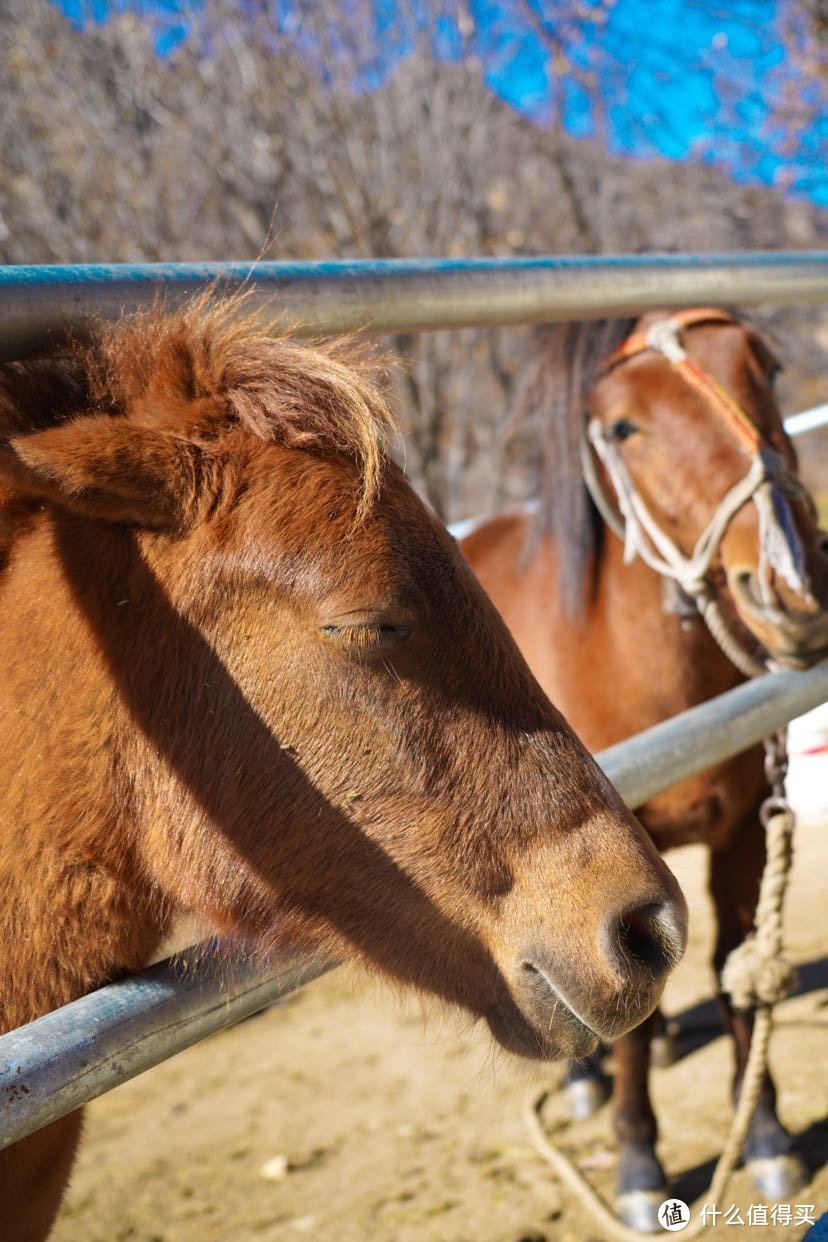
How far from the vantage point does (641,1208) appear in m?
3.14

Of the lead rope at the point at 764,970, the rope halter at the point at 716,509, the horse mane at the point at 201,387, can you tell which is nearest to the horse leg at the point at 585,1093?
the lead rope at the point at 764,970

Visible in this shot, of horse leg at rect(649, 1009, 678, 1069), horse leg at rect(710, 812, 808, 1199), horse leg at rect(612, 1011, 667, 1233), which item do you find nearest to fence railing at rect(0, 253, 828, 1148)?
horse leg at rect(710, 812, 808, 1199)

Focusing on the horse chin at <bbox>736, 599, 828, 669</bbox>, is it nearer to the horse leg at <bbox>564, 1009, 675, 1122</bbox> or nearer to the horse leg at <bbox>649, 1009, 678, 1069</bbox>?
the horse leg at <bbox>564, 1009, 675, 1122</bbox>

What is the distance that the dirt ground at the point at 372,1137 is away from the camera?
3.23 m

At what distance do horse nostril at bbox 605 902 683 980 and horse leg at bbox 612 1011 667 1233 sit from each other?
181 cm

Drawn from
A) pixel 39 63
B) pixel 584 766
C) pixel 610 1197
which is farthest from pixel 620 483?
pixel 39 63

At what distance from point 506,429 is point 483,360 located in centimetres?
290

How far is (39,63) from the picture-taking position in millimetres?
5945

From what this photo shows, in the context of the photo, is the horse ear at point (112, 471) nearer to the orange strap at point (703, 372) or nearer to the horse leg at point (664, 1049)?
the orange strap at point (703, 372)

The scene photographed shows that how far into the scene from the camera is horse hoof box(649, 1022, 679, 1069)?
160 inches

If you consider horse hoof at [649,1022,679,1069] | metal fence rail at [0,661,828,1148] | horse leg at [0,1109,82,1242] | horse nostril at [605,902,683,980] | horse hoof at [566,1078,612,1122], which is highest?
metal fence rail at [0,661,828,1148]

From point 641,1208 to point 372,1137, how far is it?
102 cm

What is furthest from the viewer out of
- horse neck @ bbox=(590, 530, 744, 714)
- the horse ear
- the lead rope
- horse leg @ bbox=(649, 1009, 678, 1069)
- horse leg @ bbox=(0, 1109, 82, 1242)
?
horse leg @ bbox=(649, 1009, 678, 1069)

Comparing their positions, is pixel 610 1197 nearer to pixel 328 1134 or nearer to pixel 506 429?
pixel 328 1134
